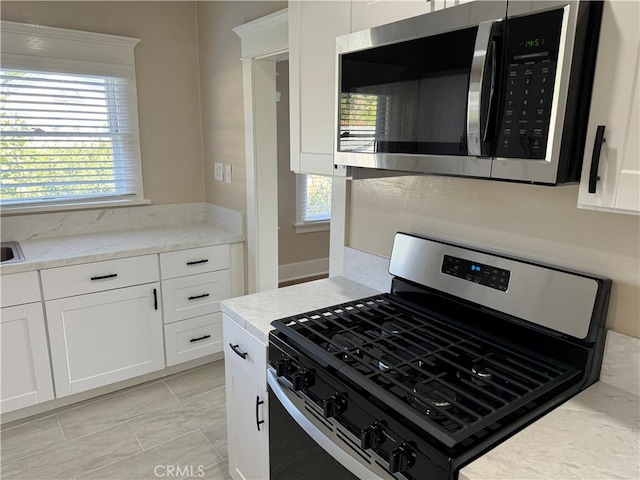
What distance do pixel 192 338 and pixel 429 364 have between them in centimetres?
205

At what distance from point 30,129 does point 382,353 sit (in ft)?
8.44

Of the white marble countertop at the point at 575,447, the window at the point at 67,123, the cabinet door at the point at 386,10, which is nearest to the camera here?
the white marble countertop at the point at 575,447

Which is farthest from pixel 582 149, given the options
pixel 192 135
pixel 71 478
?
pixel 192 135

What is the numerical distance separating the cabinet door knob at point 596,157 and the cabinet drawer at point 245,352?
3.36 feet

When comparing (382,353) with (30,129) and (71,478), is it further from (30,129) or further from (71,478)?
(30,129)

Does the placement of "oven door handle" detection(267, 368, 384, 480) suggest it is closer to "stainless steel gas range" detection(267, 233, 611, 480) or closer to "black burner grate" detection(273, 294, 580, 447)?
"stainless steel gas range" detection(267, 233, 611, 480)

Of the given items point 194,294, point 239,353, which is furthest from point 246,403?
point 194,294

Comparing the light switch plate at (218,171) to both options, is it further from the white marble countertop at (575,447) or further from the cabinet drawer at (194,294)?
the white marble countertop at (575,447)

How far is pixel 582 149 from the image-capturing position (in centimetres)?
94

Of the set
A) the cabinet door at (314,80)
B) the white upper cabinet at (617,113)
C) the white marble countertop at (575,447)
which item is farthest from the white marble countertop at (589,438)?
the cabinet door at (314,80)

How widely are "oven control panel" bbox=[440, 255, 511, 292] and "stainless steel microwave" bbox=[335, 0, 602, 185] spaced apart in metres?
0.38

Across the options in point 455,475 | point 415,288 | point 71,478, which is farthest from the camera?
point 71,478

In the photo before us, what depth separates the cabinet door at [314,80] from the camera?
1509 millimetres

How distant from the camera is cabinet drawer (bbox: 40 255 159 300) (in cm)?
232
